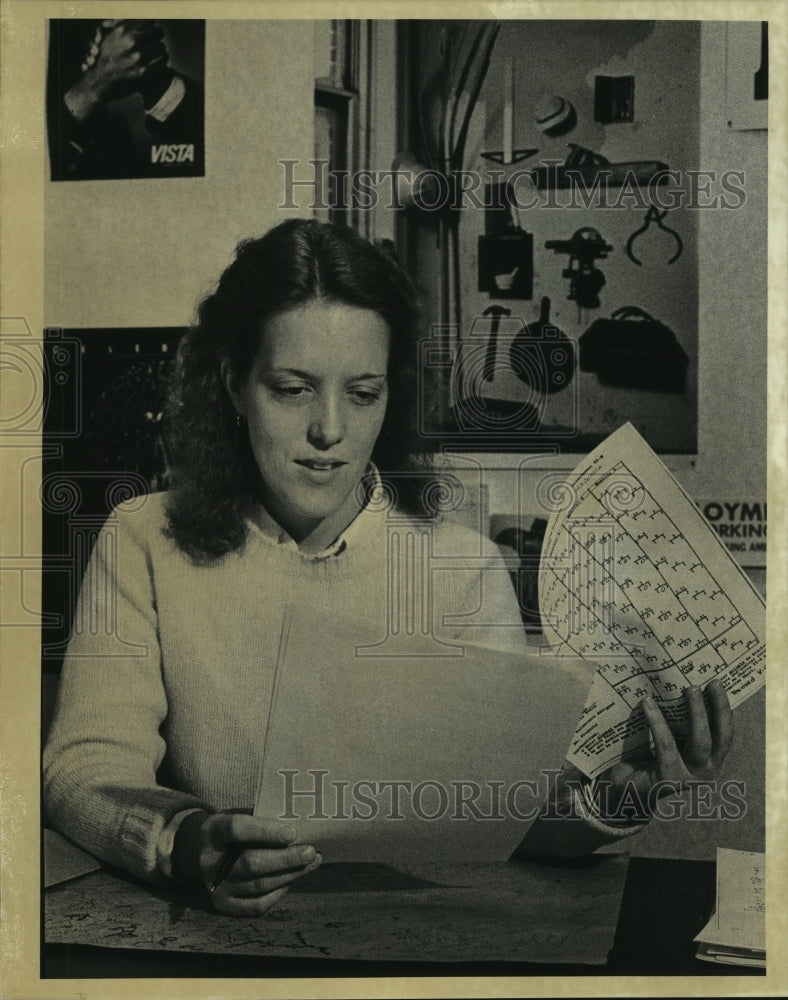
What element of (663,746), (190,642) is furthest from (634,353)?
(190,642)

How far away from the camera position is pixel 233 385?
152 centimetres

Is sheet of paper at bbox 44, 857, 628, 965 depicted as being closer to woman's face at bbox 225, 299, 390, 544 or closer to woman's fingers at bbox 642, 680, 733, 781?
woman's fingers at bbox 642, 680, 733, 781

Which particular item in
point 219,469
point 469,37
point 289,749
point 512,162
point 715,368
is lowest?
point 289,749

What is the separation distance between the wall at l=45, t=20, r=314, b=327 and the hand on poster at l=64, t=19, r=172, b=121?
0.08 m

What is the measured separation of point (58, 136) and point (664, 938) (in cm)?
144

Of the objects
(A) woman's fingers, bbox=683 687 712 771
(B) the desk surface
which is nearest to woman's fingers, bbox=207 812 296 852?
(B) the desk surface

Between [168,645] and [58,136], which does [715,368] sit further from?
[58,136]

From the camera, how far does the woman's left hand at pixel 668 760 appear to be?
5.05 feet

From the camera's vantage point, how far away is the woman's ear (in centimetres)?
152

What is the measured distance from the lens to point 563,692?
5.02 feet

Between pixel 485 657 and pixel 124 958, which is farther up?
pixel 485 657

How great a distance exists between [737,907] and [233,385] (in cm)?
105

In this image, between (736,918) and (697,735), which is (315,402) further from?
(736,918)

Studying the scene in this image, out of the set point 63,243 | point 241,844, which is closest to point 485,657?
point 241,844
